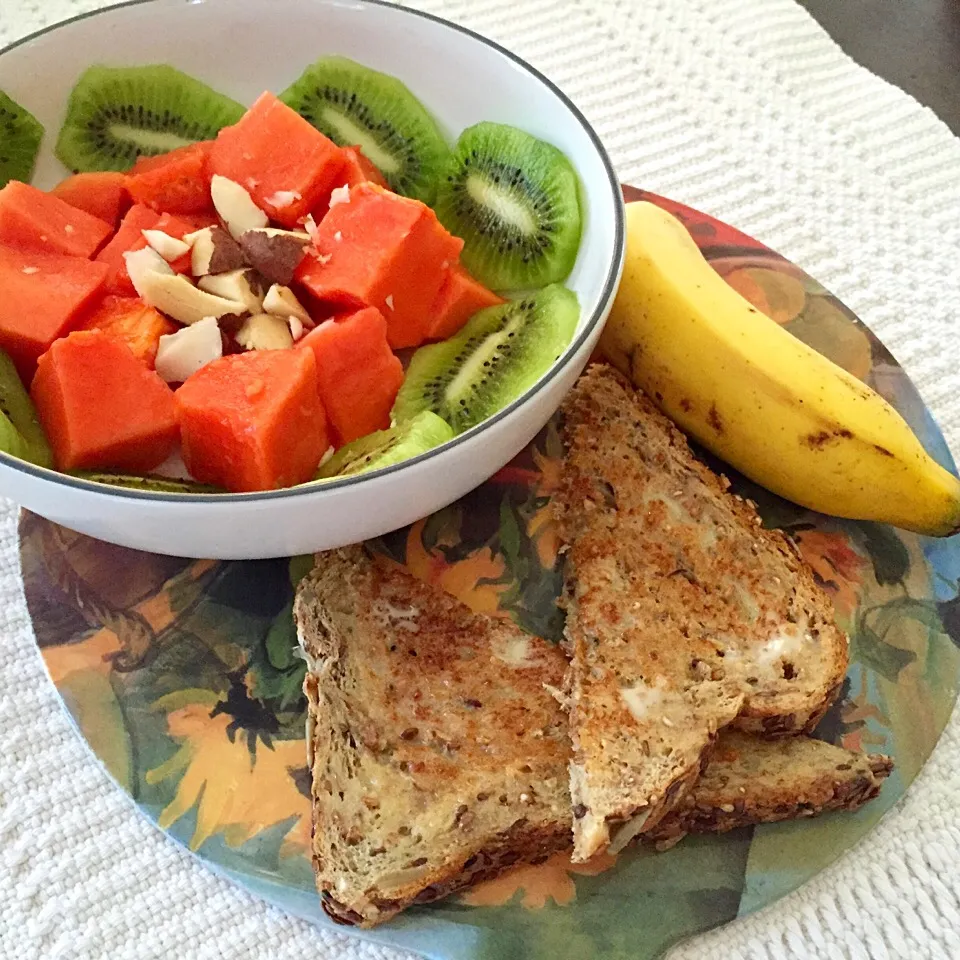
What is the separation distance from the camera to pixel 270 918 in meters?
0.99

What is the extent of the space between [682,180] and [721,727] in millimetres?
1073

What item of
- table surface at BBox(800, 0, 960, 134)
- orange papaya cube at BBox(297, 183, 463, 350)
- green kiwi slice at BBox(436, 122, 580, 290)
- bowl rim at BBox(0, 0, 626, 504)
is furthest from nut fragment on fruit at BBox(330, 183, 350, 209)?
table surface at BBox(800, 0, 960, 134)

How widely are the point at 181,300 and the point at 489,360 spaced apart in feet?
1.28

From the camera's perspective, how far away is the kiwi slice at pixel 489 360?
1.18 metres

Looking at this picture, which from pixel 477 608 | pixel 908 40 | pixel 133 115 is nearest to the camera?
pixel 477 608

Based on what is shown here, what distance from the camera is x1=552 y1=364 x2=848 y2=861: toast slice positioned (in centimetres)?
101

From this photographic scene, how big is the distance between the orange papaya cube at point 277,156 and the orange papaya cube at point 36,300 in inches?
9.5

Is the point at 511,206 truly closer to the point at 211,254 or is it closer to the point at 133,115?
the point at 211,254

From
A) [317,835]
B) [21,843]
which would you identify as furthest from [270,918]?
[21,843]

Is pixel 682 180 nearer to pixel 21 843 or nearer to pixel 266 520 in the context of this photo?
pixel 266 520

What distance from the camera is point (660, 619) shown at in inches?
44.9

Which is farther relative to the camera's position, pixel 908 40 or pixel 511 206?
pixel 908 40

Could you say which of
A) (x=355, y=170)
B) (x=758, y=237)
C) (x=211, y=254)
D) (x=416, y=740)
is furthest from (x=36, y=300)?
(x=758, y=237)

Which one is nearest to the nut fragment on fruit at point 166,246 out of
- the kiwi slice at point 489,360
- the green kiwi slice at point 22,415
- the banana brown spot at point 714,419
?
the green kiwi slice at point 22,415
